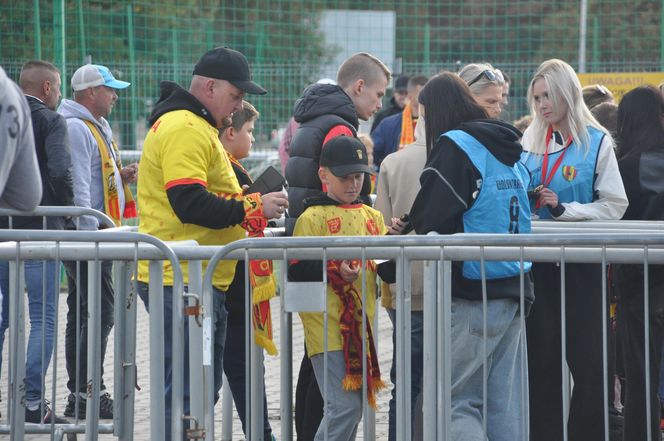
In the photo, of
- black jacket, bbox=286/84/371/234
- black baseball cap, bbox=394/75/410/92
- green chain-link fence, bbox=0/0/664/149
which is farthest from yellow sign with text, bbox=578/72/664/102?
black jacket, bbox=286/84/371/234

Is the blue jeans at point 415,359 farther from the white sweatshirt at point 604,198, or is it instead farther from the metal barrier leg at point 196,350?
the metal barrier leg at point 196,350

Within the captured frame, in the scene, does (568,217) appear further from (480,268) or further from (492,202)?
(480,268)

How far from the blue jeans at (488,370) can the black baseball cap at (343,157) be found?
0.83 meters

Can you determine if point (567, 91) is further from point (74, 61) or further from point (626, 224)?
point (74, 61)

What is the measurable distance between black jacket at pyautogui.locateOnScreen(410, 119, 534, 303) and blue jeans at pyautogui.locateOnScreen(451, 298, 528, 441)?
0.22ft

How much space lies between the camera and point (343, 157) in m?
5.07

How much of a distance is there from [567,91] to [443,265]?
1784mm

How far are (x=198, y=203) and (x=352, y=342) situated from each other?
84cm

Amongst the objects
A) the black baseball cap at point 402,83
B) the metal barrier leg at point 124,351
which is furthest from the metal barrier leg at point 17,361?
the black baseball cap at point 402,83

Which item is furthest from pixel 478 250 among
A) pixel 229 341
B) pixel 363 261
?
pixel 229 341

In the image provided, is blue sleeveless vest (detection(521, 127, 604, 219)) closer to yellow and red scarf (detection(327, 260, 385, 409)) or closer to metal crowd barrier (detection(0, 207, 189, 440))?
yellow and red scarf (detection(327, 260, 385, 409))

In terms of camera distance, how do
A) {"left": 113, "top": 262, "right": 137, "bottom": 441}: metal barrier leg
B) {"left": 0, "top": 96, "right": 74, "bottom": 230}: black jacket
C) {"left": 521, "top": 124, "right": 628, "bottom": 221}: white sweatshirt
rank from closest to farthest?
{"left": 113, "top": 262, "right": 137, "bottom": 441}: metal barrier leg → {"left": 521, "top": 124, "right": 628, "bottom": 221}: white sweatshirt → {"left": 0, "top": 96, "right": 74, "bottom": 230}: black jacket

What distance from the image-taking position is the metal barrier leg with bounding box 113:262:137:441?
4.57 meters

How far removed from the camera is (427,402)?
438 cm
